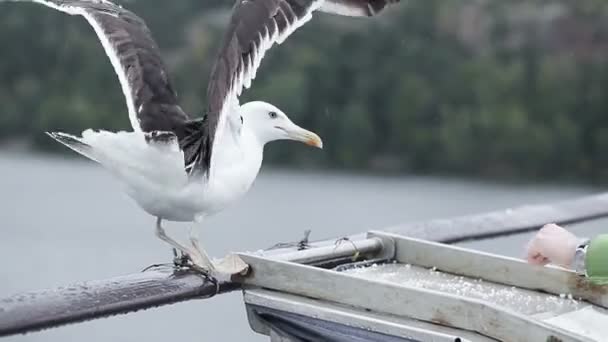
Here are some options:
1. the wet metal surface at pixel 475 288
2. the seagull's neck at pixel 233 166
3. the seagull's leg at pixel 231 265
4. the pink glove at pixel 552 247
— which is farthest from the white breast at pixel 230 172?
the pink glove at pixel 552 247

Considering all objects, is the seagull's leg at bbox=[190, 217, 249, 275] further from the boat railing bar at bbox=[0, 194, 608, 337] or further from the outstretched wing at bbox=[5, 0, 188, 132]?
the outstretched wing at bbox=[5, 0, 188, 132]

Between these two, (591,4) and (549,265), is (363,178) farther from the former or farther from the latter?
(549,265)

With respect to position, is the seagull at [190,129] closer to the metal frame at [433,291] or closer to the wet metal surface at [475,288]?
the metal frame at [433,291]

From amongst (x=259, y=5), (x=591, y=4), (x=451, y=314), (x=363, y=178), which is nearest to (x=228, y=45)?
(x=259, y=5)

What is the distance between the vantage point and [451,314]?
146 centimetres

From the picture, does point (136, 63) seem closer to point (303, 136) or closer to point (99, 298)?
point (303, 136)

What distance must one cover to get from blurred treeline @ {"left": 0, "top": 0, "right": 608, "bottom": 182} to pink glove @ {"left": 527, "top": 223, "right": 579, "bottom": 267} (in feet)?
20.4

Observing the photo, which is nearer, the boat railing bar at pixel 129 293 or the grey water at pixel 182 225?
the boat railing bar at pixel 129 293

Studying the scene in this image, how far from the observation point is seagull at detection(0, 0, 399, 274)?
172cm

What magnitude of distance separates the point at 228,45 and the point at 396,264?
0.49m

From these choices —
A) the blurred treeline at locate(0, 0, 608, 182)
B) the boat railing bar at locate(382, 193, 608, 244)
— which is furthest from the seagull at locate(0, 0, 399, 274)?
the blurred treeline at locate(0, 0, 608, 182)

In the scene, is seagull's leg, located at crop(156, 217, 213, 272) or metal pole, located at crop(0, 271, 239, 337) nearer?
metal pole, located at crop(0, 271, 239, 337)

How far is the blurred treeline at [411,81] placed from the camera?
963 cm

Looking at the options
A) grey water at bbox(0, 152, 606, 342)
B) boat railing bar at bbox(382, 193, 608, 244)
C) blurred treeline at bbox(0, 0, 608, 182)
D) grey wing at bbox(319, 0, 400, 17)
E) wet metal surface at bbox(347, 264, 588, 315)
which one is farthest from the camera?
blurred treeline at bbox(0, 0, 608, 182)
